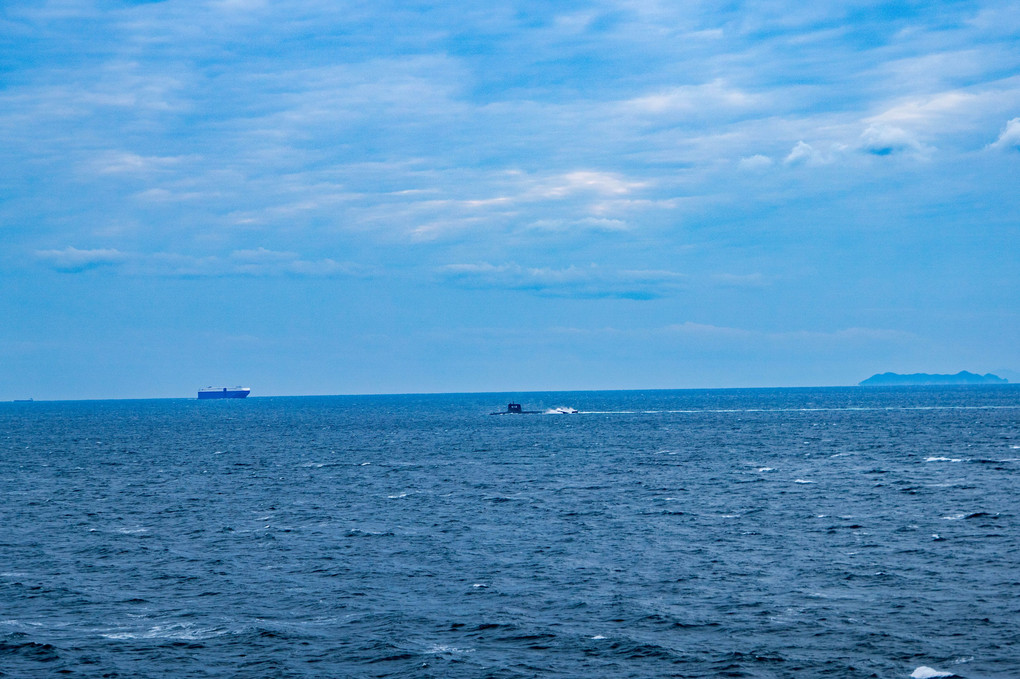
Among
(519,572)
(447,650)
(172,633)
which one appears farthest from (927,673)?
(172,633)

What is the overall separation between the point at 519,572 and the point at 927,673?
20.4 m

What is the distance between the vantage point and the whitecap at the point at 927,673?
28.7 m

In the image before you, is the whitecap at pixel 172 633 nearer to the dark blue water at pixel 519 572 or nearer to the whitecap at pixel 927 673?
the dark blue water at pixel 519 572

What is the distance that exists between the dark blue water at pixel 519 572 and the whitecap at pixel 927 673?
11cm

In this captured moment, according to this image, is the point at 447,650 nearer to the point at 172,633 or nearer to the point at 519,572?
the point at 172,633

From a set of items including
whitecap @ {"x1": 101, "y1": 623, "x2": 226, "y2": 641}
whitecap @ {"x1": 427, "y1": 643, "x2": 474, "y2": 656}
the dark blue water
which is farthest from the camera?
whitecap @ {"x1": 101, "y1": 623, "x2": 226, "y2": 641}

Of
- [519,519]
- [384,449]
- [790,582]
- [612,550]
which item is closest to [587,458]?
[384,449]

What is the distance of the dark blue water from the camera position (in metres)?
32.0

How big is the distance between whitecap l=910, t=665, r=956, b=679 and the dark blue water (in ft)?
0.36

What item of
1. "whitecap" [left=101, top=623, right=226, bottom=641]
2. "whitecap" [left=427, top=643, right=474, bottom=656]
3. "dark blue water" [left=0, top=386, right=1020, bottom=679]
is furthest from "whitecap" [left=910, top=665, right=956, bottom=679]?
"whitecap" [left=101, top=623, right=226, bottom=641]

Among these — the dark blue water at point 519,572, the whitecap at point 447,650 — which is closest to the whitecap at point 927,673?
the dark blue water at point 519,572

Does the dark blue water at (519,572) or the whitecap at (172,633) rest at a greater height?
the dark blue water at (519,572)

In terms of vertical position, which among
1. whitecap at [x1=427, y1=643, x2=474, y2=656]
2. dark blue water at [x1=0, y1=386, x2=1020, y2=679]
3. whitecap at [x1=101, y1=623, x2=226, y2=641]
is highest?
dark blue water at [x1=0, y1=386, x2=1020, y2=679]

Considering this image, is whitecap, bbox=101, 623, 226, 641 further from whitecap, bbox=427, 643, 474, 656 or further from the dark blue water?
whitecap, bbox=427, 643, 474, 656
